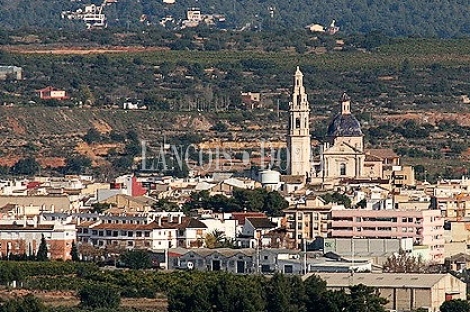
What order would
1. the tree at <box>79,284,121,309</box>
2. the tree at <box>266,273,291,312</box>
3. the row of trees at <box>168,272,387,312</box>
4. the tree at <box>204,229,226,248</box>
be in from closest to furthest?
the row of trees at <box>168,272,387,312</box>
the tree at <box>266,273,291,312</box>
the tree at <box>79,284,121,309</box>
the tree at <box>204,229,226,248</box>

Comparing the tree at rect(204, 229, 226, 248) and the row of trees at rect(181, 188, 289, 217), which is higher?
the row of trees at rect(181, 188, 289, 217)

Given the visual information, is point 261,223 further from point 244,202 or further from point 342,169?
point 342,169

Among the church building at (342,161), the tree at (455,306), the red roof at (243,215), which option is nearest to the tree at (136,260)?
the red roof at (243,215)

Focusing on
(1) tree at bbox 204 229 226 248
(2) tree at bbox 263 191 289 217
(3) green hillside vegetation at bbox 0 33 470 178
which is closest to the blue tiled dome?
(3) green hillside vegetation at bbox 0 33 470 178

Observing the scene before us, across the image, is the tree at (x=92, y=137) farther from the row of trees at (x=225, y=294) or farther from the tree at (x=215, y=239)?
the row of trees at (x=225, y=294)

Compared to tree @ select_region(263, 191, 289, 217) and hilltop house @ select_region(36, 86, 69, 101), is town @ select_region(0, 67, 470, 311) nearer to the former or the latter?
tree @ select_region(263, 191, 289, 217)

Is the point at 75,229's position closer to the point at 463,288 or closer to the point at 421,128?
the point at 463,288
